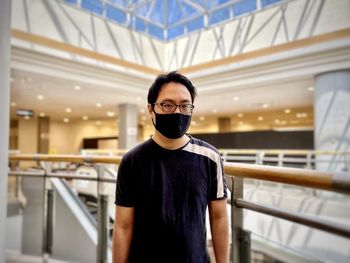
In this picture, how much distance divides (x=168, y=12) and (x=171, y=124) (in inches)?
476

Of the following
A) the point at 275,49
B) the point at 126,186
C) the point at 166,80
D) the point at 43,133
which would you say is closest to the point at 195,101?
the point at 275,49

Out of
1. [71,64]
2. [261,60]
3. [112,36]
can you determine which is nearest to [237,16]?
[261,60]

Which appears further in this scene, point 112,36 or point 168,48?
point 168,48

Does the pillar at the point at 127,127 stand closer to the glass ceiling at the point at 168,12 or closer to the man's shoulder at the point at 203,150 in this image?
the glass ceiling at the point at 168,12

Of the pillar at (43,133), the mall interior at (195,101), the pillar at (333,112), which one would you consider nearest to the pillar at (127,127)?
the mall interior at (195,101)

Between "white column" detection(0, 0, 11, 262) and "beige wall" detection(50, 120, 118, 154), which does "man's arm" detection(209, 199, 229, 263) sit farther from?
"beige wall" detection(50, 120, 118, 154)

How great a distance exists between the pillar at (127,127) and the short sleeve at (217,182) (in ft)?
40.4

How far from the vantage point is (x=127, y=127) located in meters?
13.5

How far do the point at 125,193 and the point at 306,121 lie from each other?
22841 millimetres

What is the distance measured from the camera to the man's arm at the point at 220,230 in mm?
1226

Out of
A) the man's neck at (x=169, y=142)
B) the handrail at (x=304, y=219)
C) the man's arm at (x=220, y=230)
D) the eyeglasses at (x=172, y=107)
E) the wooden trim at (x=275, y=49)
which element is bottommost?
the man's arm at (x=220, y=230)

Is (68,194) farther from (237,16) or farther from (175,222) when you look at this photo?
(237,16)

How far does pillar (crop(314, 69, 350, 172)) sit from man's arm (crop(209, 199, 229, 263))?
24.6 feet

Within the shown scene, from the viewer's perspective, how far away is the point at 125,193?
1.14m
